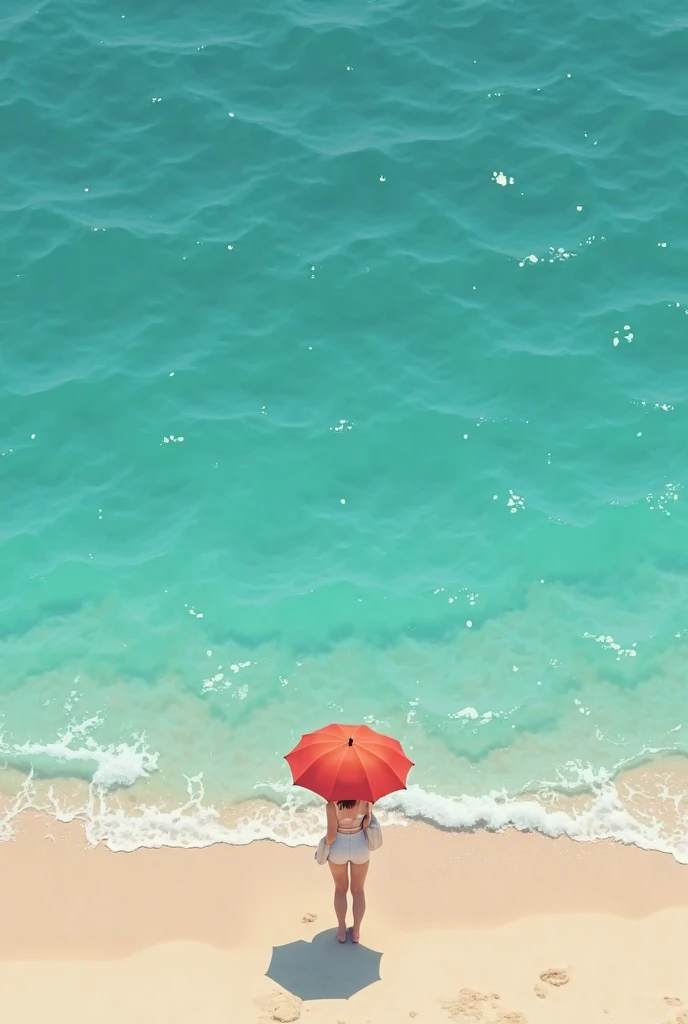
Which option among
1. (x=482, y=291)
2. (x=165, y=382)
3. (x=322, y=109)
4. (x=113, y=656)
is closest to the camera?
(x=113, y=656)

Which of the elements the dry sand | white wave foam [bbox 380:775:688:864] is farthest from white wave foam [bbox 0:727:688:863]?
the dry sand

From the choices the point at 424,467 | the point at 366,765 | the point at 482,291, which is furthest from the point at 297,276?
the point at 366,765

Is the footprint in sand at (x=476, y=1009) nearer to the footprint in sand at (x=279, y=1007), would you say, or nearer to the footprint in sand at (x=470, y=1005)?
the footprint in sand at (x=470, y=1005)

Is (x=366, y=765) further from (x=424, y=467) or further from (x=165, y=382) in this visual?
(x=165, y=382)

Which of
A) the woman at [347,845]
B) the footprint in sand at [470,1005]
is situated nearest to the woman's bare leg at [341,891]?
the woman at [347,845]

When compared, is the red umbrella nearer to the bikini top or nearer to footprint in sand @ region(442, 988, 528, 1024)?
the bikini top

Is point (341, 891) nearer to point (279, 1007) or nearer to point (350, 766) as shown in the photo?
point (279, 1007)

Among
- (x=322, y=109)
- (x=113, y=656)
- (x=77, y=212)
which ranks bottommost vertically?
(x=113, y=656)
